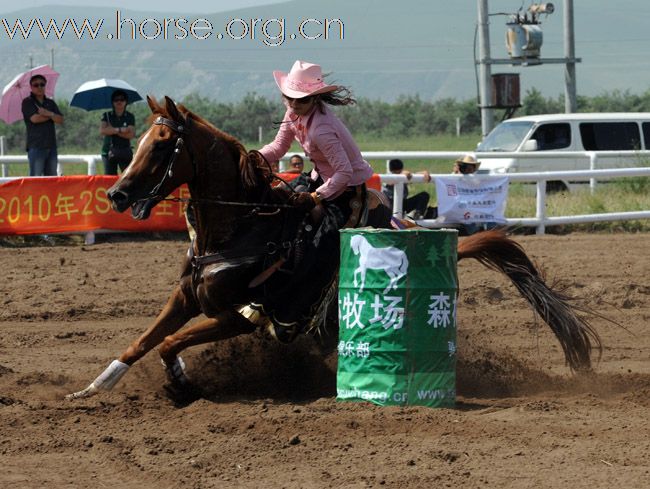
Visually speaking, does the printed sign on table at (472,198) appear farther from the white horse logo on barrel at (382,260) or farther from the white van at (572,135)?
the white horse logo on barrel at (382,260)

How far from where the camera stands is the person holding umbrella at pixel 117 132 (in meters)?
14.2

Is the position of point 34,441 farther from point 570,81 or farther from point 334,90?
point 570,81

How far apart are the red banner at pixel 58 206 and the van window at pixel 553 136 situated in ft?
29.6

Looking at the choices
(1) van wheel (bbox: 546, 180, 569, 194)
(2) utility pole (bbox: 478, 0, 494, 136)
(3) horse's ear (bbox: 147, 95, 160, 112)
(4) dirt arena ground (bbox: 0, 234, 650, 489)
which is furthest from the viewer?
(2) utility pole (bbox: 478, 0, 494, 136)

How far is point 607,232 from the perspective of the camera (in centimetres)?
1598

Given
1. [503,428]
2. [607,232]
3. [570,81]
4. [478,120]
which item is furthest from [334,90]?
[478,120]

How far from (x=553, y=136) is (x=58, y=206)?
400 inches

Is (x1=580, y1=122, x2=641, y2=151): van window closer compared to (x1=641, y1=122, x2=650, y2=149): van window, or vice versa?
(x1=580, y1=122, x2=641, y2=151): van window

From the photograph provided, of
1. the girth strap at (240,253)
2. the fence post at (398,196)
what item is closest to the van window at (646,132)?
the fence post at (398,196)

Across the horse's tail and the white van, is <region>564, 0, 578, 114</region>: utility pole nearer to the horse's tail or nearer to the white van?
the white van

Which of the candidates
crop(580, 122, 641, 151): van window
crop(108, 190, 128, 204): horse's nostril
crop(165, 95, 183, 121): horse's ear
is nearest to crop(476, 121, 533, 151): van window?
crop(580, 122, 641, 151): van window

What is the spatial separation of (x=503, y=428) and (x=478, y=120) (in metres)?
59.6

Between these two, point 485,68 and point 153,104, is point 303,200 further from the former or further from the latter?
point 485,68

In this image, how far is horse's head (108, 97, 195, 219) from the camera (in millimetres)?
6473
